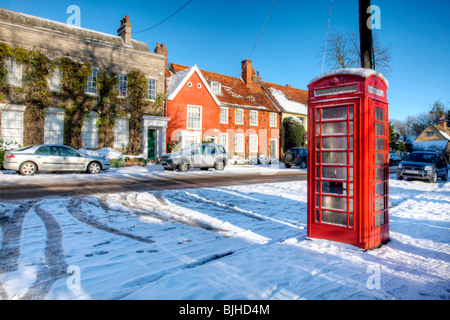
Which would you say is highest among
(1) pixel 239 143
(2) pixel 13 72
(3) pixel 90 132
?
(2) pixel 13 72

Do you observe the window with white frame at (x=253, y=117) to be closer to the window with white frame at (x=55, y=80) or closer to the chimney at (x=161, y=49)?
the chimney at (x=161, y=49)

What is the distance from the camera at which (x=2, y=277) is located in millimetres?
3289

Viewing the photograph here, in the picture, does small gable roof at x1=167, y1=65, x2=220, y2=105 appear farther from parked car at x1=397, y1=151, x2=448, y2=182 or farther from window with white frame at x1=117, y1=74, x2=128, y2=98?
parked car at x1=397, y1=151, x2=448, y2=182

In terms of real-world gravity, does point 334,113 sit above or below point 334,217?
above

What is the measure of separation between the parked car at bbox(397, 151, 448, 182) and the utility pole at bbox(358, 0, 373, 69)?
39.0 feet

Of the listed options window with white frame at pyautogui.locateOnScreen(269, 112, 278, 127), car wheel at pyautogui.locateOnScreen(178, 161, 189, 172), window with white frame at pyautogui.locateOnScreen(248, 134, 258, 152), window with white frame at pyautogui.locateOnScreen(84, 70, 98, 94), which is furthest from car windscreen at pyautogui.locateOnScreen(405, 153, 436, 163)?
window with white frame at pyautogui.locateOnScreen(84, 70, 98, 94)

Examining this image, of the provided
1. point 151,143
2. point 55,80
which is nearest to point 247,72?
point 151,143

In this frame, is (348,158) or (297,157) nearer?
(348,158)

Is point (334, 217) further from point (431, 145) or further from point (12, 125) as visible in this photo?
point (431, 145)

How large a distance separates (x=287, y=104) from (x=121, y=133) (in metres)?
21.4

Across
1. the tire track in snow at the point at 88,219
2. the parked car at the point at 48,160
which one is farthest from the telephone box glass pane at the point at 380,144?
the parked car at the point at 48,160

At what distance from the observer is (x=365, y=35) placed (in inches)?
249
